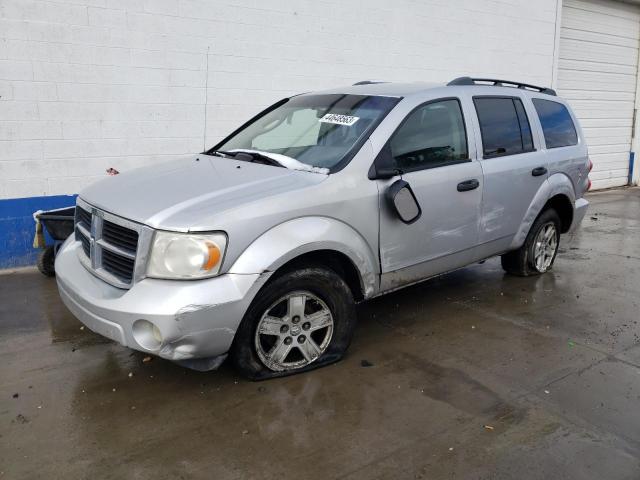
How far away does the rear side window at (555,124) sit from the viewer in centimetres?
564

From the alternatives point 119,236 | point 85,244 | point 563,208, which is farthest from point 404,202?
point 563,208

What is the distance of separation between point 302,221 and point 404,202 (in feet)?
2.74

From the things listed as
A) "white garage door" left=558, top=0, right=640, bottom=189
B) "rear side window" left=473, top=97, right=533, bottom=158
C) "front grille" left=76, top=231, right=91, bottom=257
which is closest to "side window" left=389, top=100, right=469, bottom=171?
"rear side window" left=473, top=97, right=533, bottom=158

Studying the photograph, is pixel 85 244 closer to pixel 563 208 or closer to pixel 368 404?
pixel 368 404

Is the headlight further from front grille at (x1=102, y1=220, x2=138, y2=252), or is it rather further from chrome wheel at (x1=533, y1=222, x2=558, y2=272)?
chrome wheel at (x1=533, y1=222, x2=558, y2=272)

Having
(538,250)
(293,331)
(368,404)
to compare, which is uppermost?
(538,250)

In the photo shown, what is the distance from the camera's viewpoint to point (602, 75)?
41.9 feet

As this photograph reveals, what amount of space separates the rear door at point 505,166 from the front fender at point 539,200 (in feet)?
0.21

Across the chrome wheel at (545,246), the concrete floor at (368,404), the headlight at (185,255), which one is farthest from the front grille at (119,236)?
the chrome wheel at (545,246)

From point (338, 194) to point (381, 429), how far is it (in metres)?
1.43

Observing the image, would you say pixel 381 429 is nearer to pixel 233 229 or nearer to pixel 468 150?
pixel 233 229

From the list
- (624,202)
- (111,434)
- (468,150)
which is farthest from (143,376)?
(624,202)

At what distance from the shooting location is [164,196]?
3568 millimetres

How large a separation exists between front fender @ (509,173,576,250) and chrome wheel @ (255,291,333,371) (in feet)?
7.76
